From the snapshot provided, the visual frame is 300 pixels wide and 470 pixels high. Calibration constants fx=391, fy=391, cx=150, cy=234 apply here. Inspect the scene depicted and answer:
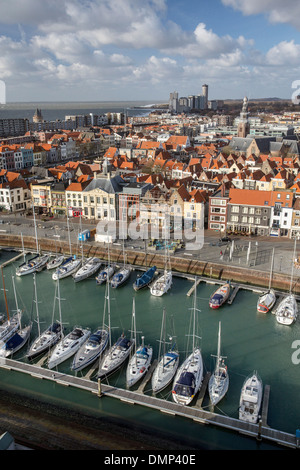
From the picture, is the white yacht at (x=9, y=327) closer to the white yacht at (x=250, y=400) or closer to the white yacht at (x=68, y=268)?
the white yacht at (x=68, y=268)

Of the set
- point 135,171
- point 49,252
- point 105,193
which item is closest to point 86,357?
point 49,252

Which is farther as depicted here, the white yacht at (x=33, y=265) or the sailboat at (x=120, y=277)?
the white yacht at (x=33, y=265)

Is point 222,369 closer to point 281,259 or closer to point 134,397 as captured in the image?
point 134,397

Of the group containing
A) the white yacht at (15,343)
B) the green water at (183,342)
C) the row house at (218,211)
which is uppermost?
the row house at (218,211)

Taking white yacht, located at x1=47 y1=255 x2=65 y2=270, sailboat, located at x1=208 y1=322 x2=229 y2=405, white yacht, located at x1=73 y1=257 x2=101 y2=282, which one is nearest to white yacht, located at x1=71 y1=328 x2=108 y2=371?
sailboat, located at x1=208 y1=322 x2=229 y2=405

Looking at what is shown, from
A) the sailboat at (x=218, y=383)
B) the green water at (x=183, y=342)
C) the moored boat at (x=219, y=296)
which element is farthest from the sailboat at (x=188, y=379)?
the moored boat at (x=219, y=296)

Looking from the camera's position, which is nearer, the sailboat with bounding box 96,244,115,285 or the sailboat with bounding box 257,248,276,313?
the sailboat with bounding box 257,248,276,313

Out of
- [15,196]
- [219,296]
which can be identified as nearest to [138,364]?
[219,296]

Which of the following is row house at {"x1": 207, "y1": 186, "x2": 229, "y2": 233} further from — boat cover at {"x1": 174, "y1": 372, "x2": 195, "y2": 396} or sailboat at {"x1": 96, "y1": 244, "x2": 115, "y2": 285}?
boat cover at {"x1": 174, "y1": 372, "x2": 195, "y2": 396}
